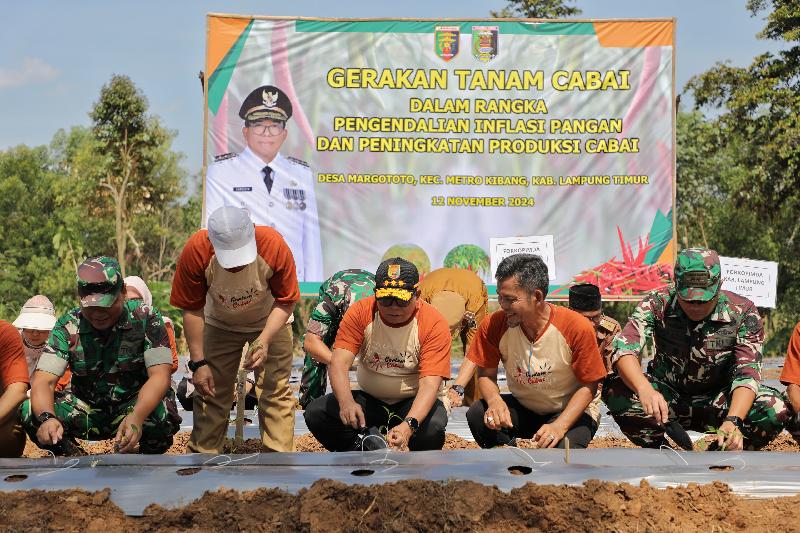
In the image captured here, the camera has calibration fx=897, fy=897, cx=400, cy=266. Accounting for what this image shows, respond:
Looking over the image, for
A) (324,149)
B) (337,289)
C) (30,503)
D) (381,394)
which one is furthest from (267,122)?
(30,503)

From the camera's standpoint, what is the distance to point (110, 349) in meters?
4.44

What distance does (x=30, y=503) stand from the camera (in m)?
3.15

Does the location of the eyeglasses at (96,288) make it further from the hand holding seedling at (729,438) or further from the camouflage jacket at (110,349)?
the hand holding seedling at (729,438)

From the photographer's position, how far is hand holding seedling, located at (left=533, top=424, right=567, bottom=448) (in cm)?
400

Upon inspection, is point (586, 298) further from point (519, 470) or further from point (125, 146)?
point (125, 146)

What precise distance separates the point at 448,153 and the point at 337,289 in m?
5.06

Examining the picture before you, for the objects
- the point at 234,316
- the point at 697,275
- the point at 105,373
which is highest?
the point at 697,275

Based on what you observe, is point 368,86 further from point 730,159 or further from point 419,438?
point 730,159

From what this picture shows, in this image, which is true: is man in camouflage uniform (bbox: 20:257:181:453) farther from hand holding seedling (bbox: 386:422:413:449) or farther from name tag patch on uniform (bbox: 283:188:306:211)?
name tag patch on uniform (bbox: 283:188:306:211)

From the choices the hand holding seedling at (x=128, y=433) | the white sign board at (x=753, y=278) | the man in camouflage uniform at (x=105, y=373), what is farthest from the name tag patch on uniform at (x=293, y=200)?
the hand holding seedling at (x=128, y=433)

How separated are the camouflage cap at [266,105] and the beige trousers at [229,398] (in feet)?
17.3

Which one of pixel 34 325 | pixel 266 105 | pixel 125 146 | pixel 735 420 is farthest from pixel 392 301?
pixel 125 146

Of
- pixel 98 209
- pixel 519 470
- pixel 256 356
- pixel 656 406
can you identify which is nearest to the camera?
pixel 519 470

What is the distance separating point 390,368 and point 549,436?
906 millimetres
